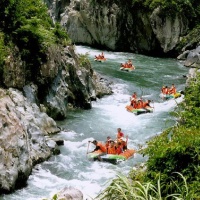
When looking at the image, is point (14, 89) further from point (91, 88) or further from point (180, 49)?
point (180, 49)

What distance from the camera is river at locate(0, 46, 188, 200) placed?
1045 centimetres

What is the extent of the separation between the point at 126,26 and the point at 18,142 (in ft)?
88.5

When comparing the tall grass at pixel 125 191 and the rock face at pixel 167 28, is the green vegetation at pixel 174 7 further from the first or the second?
the tall grass at pixel 125 191

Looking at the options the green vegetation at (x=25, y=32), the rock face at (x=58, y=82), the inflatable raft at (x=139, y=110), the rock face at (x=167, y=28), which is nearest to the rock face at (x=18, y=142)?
the rock face at (x=58, y=82)

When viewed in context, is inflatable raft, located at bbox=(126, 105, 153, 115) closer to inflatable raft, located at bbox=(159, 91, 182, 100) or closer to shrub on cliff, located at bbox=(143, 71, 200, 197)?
inflatable raft, located at bbox=(159, 91, 182, 100)

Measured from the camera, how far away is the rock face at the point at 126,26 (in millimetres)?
34469

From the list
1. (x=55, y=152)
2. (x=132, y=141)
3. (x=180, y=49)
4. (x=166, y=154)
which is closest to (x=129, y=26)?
(x=180, y=49)

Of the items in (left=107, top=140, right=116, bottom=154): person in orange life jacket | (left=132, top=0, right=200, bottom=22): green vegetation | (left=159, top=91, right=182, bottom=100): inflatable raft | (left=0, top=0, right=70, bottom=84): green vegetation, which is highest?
(left=132, top=0, right=200, bottom=22): green vegetation

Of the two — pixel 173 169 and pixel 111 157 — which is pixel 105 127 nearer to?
pixel 111 157

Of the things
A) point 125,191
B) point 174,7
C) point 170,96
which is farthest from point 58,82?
point 174,7

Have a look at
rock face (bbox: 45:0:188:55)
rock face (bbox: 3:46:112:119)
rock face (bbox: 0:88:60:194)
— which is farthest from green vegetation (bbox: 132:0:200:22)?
rock face (bbox: 0:88:60:194)

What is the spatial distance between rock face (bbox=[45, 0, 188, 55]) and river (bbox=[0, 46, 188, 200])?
15.4 feet

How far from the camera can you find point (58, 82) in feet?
53.6

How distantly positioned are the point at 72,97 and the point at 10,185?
896 centimetres
